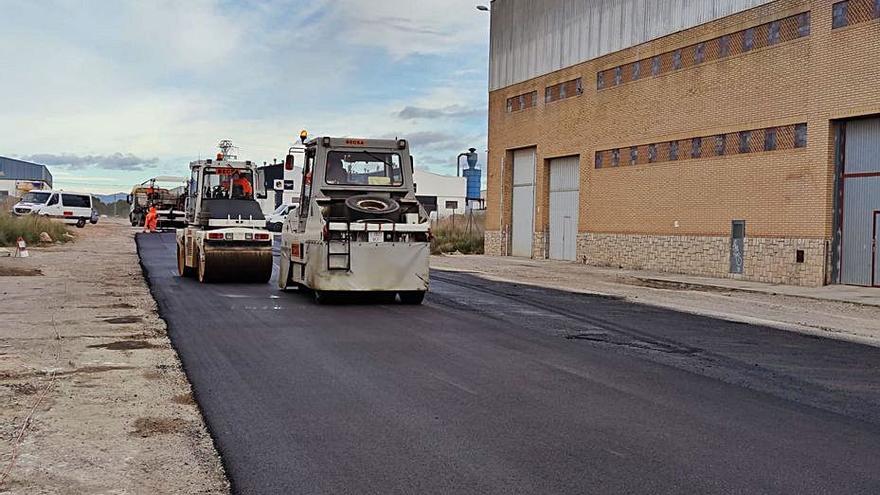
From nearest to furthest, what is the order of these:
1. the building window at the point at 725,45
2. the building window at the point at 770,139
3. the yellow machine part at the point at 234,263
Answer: the yellow machine part at the point at 234,263 → the building window at the point at 770,139 → the building window at the point at 725,45

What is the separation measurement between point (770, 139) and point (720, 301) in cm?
766

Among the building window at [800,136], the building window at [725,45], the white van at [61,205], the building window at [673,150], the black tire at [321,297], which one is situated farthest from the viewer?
the white van at [61,205]

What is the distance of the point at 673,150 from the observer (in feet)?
100

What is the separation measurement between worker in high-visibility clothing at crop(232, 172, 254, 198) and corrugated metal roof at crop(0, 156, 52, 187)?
105055mm

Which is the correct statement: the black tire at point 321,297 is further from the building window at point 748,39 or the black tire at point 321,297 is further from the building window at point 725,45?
the building window at point 725,45

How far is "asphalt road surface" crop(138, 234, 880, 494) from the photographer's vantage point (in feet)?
20.0

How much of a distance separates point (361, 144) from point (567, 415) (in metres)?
10.6

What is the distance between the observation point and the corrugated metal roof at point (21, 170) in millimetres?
121812

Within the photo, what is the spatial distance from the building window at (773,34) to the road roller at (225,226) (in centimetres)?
1451

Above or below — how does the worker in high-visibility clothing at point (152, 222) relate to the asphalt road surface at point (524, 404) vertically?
above

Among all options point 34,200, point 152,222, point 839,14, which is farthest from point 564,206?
point 34,200

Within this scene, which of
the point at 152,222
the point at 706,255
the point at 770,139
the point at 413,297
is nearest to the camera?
the point at 413,297

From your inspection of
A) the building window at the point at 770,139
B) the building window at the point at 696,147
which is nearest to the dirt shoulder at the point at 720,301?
the building window at the point at 696,147

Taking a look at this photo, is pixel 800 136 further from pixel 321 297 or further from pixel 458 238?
pixel 458 238
